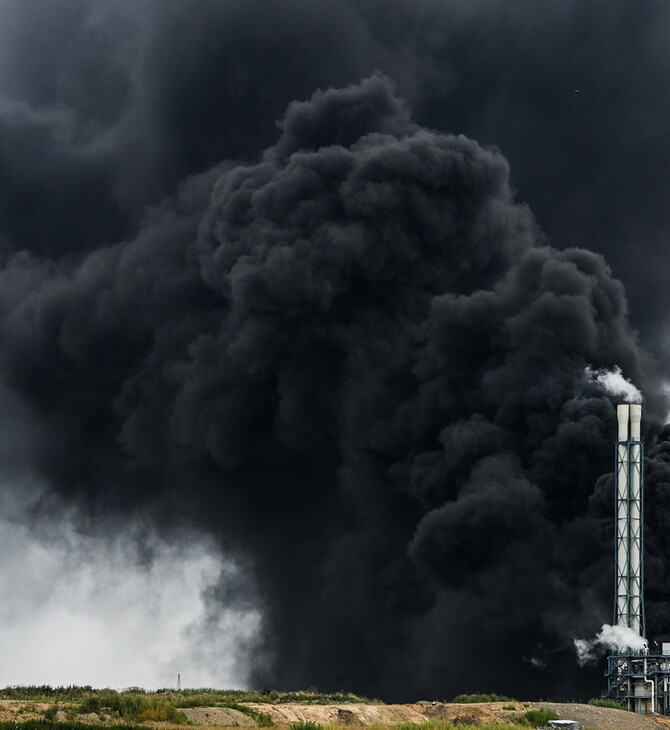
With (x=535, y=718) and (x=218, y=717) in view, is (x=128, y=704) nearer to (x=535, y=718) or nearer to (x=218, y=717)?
(x=218, y=717)

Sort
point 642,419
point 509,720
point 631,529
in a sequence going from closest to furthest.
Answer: point 509,720 → point 631,529 → point 642,419

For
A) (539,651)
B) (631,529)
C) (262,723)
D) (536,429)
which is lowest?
(262,723)

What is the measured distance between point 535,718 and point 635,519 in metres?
27.6

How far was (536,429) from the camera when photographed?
378ft

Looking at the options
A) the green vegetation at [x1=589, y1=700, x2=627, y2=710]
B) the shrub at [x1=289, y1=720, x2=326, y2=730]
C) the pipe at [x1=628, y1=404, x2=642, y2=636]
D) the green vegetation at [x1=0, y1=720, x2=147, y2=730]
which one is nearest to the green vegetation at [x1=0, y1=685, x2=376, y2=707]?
the shrub at [x1=289, y1=720, x2=326, y2=730]

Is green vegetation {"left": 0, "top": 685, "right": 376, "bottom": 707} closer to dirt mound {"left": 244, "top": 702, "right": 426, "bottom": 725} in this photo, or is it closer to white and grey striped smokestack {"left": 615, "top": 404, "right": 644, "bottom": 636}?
dirt mound {"left": 244, "top": 702, "right": 426, "bottom": 725}

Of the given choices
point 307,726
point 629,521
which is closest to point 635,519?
point 629,521

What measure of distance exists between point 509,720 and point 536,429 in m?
36.5

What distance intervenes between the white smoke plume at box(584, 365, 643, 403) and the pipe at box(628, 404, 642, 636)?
4.54 metres

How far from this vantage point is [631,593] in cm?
10531

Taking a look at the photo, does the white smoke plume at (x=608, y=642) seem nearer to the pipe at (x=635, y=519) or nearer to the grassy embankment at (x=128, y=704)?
the pipe at (x=635, y=519)

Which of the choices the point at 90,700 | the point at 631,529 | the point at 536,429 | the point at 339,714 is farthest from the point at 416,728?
the point at 536,429

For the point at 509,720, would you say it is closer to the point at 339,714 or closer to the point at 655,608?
the point at 339,714

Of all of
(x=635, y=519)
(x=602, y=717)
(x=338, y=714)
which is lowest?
(x=338, y=714)
